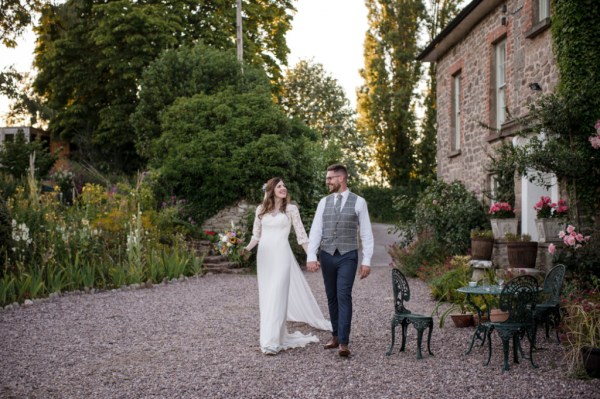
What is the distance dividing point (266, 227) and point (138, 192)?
920 centimetres

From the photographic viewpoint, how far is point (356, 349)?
22.5 ft

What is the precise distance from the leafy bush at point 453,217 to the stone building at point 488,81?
0.44 metres

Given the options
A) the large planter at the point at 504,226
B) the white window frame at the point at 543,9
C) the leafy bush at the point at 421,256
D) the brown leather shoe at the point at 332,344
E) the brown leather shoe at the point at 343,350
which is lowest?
the brown leather shoe at the point at 332,344

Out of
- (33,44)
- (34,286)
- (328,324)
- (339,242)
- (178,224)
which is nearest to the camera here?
(339,242)

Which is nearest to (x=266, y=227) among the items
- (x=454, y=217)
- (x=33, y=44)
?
(x=454, y=217)

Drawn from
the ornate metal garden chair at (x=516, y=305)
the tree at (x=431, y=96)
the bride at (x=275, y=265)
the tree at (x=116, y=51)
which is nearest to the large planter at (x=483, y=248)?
the bride at (x=275, y=265)

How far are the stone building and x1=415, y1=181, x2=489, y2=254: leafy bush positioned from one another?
439 mm

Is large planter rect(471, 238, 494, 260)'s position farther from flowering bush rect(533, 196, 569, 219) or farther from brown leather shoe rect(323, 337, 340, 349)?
brown leather shoe rect(323, 337, 340, 349)

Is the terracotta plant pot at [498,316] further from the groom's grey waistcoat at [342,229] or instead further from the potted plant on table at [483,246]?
the potted plant on table at [483,246]

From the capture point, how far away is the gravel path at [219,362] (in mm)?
5273

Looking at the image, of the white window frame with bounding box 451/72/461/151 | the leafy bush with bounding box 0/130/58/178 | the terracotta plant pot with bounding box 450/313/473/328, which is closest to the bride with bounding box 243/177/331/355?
the terracotta plant pot with bounding box 450/313/473/328

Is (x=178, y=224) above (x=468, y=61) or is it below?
below

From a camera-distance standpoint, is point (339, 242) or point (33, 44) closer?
point (339, 242)

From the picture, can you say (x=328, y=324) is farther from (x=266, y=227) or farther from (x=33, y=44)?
(x=33, y=44)
